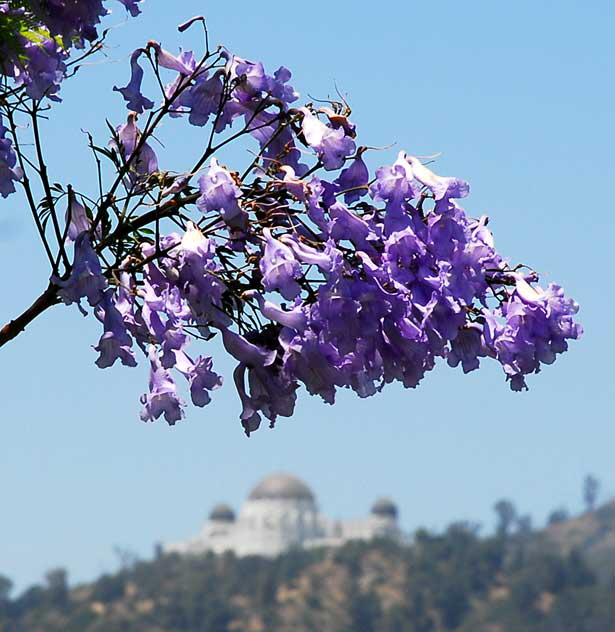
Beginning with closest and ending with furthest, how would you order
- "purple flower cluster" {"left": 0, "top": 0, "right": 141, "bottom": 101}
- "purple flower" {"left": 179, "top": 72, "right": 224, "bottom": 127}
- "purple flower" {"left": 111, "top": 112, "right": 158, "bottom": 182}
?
"purple flower cluster" {"left": 0, "top": 0, "right": 141, "bottom": 101} < "purple flower" {"left": 179, "top": 72, "right": 224, "bottom": 127} < "purple flower" {"left": 111, "top": 112, "right": 158, "bottom": 182}

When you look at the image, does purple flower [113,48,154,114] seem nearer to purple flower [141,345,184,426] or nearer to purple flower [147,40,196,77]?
purple flower [147,40,196,77]

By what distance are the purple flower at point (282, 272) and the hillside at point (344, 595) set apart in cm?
14204

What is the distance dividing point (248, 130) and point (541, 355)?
0.75 meters

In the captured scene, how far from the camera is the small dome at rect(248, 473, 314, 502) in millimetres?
175250

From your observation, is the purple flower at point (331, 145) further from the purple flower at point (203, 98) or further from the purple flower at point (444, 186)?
the purple flower at point (203, 98)

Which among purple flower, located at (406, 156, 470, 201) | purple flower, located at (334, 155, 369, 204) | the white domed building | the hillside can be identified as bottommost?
purple flower, located at (406, 156, 470, 201)

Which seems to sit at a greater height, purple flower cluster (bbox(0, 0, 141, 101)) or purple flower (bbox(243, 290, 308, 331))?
purple flower cluster (bbox(0, 0, 141, 101))

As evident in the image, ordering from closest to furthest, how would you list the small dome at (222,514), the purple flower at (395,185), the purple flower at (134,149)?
the purple flower at (395,185) → the purple flower at (134,149) → the small dome at (222,514)

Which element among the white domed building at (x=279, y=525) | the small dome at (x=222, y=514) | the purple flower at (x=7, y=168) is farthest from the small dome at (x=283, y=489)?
the purple flower at (x=7, y=168)

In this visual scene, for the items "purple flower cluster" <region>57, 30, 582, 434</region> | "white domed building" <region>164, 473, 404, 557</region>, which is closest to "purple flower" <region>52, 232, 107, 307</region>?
"purple flower cluster" <region>57, 30, 582, 434</region>

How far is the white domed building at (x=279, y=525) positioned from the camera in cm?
17162

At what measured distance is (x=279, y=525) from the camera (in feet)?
570

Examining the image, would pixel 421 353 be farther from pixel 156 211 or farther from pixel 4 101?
pixel 4 101

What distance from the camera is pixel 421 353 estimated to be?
3385mm
